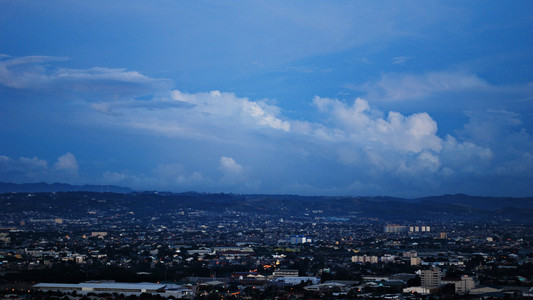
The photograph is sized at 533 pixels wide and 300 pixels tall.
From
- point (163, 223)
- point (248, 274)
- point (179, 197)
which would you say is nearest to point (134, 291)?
point (248, 274)

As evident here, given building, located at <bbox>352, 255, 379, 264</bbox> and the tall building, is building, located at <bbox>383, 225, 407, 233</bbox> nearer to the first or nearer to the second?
building, located at <bbox>352, 255, 379, 264</bbox>

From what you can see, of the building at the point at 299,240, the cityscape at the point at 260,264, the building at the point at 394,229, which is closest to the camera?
the cityscape at the point at 260,264

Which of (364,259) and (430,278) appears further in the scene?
(364,259)

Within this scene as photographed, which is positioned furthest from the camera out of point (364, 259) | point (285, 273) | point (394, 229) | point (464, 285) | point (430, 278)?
point (394, 229)

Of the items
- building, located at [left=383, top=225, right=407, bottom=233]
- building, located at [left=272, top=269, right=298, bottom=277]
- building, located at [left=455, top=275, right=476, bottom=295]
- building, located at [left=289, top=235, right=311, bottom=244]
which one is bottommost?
building, located at [left=272, top=269, right=298, bottom=277]

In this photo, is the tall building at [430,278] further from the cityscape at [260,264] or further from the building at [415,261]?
the building at [415,261]

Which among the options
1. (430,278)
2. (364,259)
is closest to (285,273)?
(430,278)

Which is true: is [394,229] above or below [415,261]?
above

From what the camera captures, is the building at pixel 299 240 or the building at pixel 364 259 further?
the building at pixel 299 240

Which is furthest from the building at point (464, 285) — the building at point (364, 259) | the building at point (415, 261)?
the building at point (364, 259)

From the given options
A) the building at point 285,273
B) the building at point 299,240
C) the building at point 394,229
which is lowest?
the building at point 285,273

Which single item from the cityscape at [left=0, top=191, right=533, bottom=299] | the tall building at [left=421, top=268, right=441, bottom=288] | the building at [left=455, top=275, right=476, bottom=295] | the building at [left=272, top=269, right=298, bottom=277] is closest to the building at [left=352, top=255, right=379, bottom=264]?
the cityscape at [left=0, top=191, right=533, bottom=299]

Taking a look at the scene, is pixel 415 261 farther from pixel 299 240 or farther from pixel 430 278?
pixel 299 240
